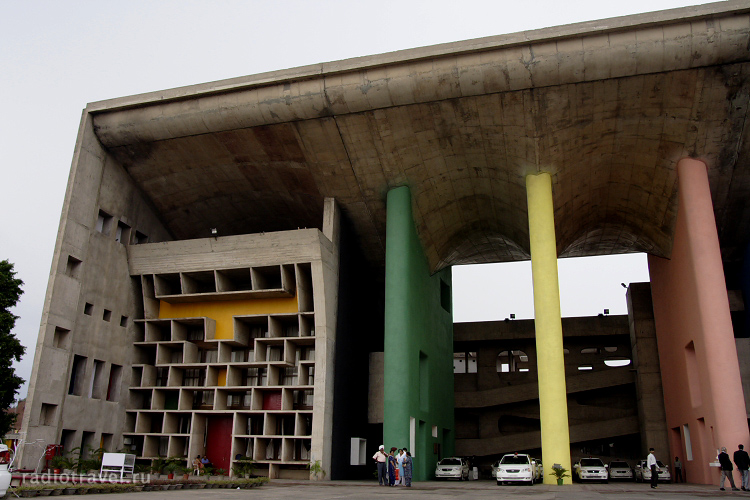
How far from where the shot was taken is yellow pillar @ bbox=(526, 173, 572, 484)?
21.6 m

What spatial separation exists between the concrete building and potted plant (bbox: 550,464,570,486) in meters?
0.91

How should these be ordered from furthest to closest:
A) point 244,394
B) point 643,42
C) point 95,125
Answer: point 244,394
point 95,125
point 643,42

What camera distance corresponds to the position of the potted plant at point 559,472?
2106 cm

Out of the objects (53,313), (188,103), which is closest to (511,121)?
(188,103)

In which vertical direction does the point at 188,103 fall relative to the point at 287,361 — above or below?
above

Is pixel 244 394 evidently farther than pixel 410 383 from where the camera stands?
Yes

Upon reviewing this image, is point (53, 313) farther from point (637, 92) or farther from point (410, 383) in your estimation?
point (637, 92)

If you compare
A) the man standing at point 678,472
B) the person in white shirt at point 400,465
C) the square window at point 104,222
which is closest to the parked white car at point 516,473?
the person in white shirt at point 400,465

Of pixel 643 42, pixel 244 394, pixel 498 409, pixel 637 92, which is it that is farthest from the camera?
pixel 498 409

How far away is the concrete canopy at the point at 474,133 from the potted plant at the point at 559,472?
11.1 m

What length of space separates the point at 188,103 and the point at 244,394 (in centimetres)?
1302

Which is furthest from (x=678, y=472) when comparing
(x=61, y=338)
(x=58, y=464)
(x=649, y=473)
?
(x=61, y=338)

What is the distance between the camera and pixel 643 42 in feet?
69.1

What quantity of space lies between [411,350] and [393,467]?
19.0 ft
